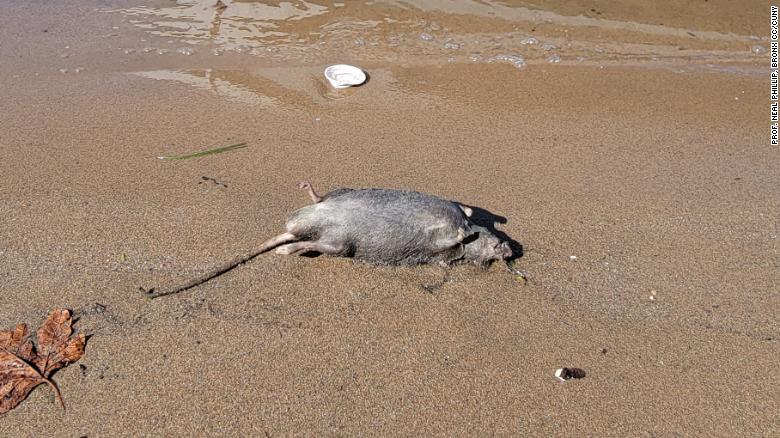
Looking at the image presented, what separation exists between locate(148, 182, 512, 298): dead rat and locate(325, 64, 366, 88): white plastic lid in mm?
2539

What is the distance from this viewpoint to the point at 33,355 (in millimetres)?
2877

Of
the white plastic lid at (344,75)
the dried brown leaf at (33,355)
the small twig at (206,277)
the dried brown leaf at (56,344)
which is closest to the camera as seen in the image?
the dried brown leaf at (33,355)

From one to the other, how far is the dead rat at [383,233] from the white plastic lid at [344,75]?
8.33 feet

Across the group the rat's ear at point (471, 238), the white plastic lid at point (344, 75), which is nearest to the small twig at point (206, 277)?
the rat's ear at point (471, 238)

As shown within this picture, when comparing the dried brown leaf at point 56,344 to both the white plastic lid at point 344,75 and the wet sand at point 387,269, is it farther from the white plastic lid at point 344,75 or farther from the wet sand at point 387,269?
the white plastic lid at point 344,75

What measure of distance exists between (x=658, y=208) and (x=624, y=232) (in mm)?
500

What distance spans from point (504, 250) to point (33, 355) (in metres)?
2.84

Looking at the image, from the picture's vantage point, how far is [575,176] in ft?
15.4

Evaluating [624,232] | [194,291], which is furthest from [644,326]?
[194,291]

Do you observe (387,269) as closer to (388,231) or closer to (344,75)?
(388,231)

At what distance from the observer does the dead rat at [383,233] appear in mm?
3504

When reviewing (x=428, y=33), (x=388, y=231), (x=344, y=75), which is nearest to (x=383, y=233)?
(x=388, y=231)

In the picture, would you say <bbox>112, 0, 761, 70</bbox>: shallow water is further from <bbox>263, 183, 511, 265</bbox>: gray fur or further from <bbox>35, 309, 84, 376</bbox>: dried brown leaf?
<bbox>35, 309, 84, 376</bbox>: dried brown leaf

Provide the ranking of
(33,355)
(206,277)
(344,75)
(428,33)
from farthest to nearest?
1. (428,33)
2. (344,75)
3. (206,277)
4. (33,355)
